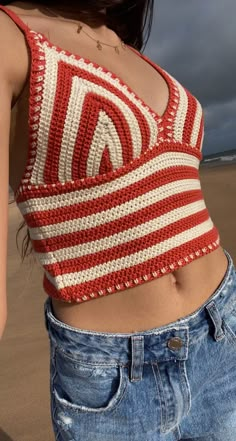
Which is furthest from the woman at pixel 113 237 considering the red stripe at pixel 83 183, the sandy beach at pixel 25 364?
the sandy beach at pixel 25 364

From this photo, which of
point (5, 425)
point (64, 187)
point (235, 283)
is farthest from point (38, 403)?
point (64, 187)

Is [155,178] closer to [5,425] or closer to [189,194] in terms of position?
[189,194]

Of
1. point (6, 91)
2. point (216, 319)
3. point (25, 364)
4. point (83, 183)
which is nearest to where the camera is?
point (6, 91)

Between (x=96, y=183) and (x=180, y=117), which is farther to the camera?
(x=180, y=117)

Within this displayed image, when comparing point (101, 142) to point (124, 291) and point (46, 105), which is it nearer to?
point (46, 105)

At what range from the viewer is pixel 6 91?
0.87 m

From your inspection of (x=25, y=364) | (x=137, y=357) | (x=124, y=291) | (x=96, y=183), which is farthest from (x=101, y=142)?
(x=25, y=364)

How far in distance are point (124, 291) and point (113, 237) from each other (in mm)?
112

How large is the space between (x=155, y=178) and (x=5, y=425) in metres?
2.27

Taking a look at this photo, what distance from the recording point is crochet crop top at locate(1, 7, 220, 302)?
941 millimetres

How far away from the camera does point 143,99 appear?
3.53 feet

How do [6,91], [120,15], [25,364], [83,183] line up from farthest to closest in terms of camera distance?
1. [25,364]
2. [120,15]
3. [83,183]
4. [6,91]

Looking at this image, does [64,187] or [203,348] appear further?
[203,348]

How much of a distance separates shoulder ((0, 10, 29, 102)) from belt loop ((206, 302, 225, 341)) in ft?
1.79
